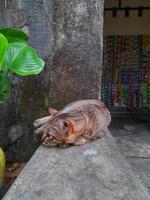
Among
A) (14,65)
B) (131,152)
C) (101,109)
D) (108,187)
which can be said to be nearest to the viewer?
(108,187)

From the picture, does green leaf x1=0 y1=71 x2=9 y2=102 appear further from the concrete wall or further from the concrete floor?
the concrete wall

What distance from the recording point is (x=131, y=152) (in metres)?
4.03

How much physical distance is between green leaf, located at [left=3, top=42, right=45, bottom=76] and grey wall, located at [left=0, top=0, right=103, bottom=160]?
1.98 feet

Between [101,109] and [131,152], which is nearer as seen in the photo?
[101,109]

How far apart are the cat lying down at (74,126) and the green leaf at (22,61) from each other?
0.97 ft

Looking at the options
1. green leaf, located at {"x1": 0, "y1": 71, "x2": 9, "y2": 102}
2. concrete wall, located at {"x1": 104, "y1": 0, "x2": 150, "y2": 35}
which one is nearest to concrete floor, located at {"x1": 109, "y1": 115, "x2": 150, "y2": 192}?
green leaf, located at {"x1": 0, "y1": 71, "x2": 9, "y2": 102}

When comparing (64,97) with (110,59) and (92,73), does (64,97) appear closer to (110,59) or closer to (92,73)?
(92,73)

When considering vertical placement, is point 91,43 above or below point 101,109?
above

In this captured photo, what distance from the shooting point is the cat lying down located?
78.1 inches

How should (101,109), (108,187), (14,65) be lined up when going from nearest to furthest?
(108,187) → (14,65) → (101,109)

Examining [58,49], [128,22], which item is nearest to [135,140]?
[58,49]

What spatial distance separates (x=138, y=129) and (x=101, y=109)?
3.17 m

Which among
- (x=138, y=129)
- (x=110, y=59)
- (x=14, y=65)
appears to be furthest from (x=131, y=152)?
(x=110, y=59)

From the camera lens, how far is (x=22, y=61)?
2.09 m
